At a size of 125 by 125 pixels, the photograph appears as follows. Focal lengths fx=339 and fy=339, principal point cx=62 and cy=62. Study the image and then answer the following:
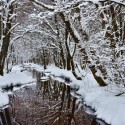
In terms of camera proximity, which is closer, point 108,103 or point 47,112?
point 108,103

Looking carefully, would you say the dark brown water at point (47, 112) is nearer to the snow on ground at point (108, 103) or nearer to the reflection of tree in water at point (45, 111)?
the reflection of tree in water at point (45, 111)

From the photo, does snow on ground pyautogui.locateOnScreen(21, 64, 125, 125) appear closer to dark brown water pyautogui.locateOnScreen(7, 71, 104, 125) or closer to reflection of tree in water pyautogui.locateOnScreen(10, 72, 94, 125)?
dark brown water pyautogui.locateOnScreen(7, 71, 104, 125)

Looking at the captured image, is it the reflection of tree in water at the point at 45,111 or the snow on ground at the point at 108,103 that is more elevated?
the snow on ground at the point at 108,103

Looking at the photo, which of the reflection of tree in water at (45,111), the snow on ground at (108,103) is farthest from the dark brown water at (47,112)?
the snow on ground at (108,103)

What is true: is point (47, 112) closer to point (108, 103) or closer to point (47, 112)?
point (47, 112)

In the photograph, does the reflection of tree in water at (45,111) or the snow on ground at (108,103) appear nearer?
the snow on ground at (108,103)

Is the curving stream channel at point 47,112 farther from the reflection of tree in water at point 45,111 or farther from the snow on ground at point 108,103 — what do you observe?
the snow on ground at point 108,103

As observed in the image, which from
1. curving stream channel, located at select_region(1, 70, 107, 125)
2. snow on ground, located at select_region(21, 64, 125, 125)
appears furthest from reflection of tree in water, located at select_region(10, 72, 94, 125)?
snow on ground, located at select_region(21, 64, 125, 125)

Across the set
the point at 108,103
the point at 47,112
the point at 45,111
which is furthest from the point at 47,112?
the point at 108,103

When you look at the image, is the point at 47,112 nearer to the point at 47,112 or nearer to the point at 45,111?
the point at 47,112

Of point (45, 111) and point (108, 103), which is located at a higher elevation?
point (108, 103)

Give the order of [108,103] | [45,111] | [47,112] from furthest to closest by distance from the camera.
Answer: [45,111] < [47,112] < [108,103]

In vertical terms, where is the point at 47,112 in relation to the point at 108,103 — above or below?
below

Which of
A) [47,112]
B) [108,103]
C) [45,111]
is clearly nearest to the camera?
[108,103]
